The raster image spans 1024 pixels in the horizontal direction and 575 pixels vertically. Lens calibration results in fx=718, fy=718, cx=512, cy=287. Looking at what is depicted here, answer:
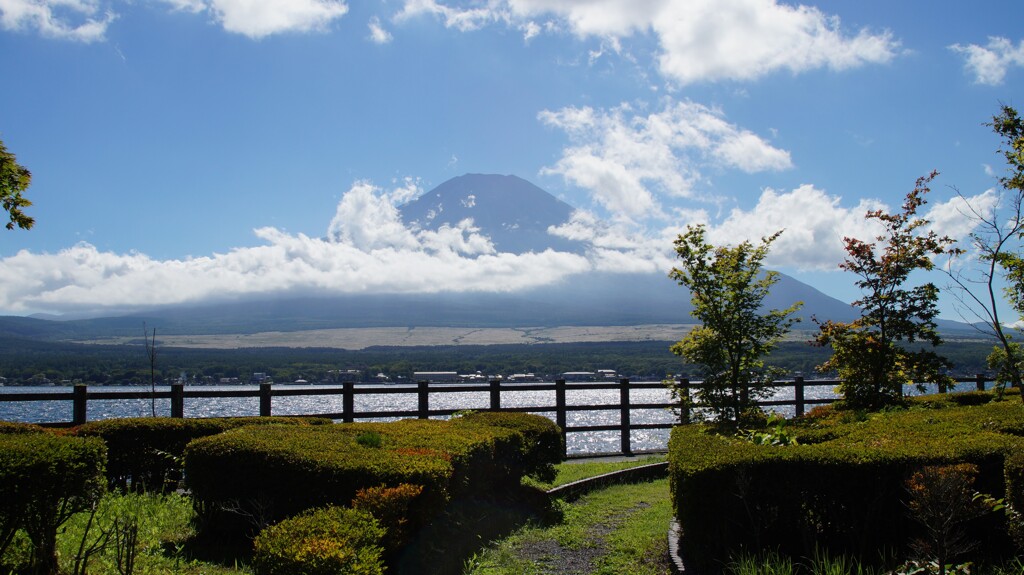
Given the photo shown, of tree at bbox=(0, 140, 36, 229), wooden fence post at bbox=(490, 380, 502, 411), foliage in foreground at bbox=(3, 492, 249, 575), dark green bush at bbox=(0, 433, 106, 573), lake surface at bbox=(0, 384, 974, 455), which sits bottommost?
lake surface at bbox=(0, 384, 974, 455)

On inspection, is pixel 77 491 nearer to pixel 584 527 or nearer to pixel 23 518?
pixel 23 518

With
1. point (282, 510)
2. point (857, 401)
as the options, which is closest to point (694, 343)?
point (857, 401)

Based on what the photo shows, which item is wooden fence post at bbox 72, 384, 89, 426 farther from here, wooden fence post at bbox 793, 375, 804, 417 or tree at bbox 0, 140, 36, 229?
wooden fence post at bbox 793, 375, 804, 417

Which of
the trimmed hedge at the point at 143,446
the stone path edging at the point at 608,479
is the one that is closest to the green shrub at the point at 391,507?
the stone path edging at the point at 608,479

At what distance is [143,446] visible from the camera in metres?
9.48

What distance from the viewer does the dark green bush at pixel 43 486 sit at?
16.1 feet

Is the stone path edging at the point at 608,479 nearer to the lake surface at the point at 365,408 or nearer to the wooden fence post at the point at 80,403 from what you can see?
the lake surface at the point at 365,408

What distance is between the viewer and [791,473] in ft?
19.8

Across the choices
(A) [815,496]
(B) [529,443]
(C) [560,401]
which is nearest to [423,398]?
(C) [560,401]

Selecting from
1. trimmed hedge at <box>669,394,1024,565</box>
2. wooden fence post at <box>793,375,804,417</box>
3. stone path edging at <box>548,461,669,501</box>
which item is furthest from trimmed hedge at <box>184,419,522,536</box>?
wooden fence post at <box>793,375,804,417</box>

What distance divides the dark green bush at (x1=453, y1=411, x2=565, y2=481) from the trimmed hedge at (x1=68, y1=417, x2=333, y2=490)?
3.71 metres

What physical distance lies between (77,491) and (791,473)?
5629 mm

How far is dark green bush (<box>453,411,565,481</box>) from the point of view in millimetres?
9539

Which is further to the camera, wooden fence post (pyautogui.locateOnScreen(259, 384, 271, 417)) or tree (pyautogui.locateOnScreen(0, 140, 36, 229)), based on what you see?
wooden fence post (pyautogui.locateOnScreen(259, 384, 271, 417))
